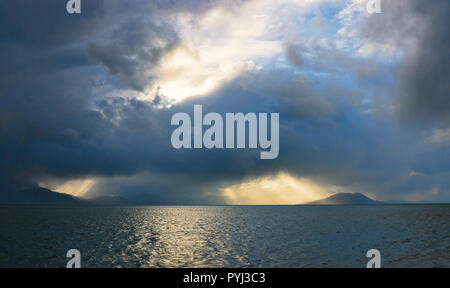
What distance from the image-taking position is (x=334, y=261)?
36.6 meters
